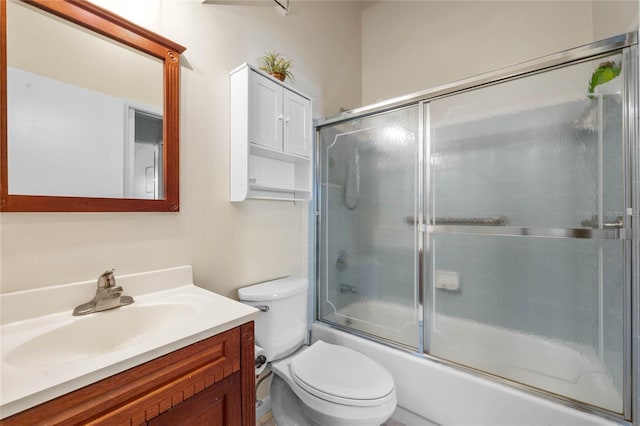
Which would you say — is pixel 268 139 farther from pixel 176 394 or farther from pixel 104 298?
pixel 176 394

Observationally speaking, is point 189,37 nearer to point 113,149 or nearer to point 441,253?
point 113,149

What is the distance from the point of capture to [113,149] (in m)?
1.00

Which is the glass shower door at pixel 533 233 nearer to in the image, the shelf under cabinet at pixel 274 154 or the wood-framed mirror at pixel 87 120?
the shelf under cabinet at pixel 274 154

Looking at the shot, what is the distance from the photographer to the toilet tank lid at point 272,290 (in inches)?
52.7

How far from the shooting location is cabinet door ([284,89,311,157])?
154cm

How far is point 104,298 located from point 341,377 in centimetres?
98

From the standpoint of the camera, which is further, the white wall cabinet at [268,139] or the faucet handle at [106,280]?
the white wall cabinet at [268,139]

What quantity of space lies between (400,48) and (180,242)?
90.4 inches

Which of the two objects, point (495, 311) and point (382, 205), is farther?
point (382, 205)

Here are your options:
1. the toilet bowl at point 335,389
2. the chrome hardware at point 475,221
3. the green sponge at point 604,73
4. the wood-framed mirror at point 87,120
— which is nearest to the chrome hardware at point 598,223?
the chrome hardware at point 475,221

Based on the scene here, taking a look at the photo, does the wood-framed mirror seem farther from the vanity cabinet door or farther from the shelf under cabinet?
the vanity cabinet door

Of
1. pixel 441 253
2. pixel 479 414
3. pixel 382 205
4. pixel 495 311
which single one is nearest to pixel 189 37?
pixel 382 205

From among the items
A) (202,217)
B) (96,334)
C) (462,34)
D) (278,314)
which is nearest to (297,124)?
(202,217)

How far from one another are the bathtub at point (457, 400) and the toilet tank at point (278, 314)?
49 centimetres
